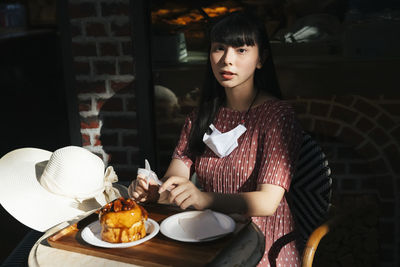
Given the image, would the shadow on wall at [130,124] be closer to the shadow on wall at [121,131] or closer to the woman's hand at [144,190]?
the shadow on wall at [121,131]

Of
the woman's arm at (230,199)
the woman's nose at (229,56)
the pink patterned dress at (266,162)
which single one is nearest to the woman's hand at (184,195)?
the woman's arm at (230,199)

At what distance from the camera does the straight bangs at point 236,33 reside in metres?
1.65

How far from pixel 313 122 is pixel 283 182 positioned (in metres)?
0.94

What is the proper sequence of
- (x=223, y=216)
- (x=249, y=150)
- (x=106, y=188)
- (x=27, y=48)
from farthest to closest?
(x=27, y=48) < (x=106, y=188) < (x=249, y=150) < (x=223, y=216)

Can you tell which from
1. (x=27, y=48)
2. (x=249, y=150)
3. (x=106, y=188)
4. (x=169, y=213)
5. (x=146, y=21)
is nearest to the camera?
(x=169, y=213)

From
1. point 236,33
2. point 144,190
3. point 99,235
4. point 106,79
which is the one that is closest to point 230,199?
point 144,190

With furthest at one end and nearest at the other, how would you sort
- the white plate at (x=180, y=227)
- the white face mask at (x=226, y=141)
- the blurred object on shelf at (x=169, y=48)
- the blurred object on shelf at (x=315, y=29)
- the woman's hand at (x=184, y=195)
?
the blurred object on shelf at (x=169, y=48) < the blurred object on shelf at (x=315, y=29) < the white face mask at (x=226, y=141) < the woman's hand at (x=184, y=195) < the white plate at (x=180, y=227)

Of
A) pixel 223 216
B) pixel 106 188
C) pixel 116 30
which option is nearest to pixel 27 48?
pixel 116 30

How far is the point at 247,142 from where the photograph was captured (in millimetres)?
1714

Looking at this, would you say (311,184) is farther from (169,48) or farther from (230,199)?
(169,48)

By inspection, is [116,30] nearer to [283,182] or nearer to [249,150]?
[249,150]

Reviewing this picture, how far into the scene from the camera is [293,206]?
181 cm

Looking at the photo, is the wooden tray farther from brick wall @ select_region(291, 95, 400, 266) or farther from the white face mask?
brick wall @ select_region(291, 95, 400, 266)

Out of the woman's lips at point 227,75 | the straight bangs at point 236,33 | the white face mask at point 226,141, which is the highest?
the straight bangs at point 236,33
